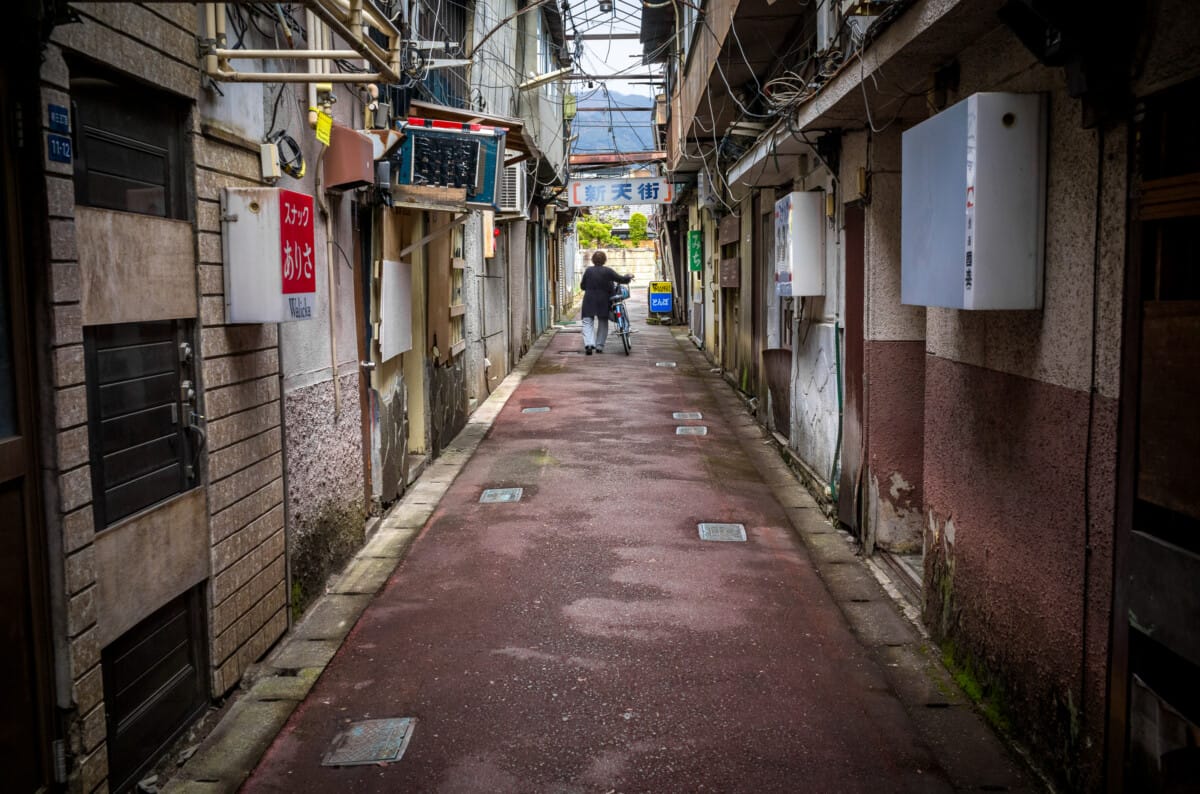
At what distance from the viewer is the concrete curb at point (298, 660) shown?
4.66m

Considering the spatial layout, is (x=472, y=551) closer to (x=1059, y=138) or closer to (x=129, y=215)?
(x=129, y=215)

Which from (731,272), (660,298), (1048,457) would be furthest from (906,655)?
(660,298)

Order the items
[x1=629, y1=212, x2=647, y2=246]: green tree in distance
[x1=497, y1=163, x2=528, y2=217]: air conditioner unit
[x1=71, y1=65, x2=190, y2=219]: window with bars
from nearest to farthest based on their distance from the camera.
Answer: [x1=71, y1=65, x2=190, y2=219]: window with bars
[x1=497, y1=163, x2=528, y2=217]: air conditioner unit
[x1=629, y1=212, x2=647, y2=246]: green tree in distance

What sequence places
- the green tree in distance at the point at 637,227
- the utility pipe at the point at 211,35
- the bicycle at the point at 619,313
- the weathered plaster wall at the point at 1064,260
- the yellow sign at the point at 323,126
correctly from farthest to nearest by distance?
1. the green tree in distance at the point at 637,227
2. the bicycle at the point at 619,313
3. the yellow sign at the point at 323,126
4. the utility pipe at the point at 211,35
5. the weathered plaster wall at the point at 1064,260

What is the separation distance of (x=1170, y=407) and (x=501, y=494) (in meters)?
6.97

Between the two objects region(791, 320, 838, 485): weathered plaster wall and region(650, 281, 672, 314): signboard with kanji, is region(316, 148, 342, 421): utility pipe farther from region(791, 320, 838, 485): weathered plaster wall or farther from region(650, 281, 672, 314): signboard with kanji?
region(650, 281, 672, 314): signboard with kanji

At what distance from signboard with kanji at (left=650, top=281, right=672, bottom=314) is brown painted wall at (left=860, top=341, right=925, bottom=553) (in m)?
24.4

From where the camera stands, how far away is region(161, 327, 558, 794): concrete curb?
4.66 m

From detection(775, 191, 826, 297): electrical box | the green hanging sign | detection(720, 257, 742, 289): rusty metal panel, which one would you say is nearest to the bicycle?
the green hanging sign

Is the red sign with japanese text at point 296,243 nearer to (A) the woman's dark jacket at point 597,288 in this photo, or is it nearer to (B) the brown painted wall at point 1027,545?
(B) the brown painted wall at point 1027,545

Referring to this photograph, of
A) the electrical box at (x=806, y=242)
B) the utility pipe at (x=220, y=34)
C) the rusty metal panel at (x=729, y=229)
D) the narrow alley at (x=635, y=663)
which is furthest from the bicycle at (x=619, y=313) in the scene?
the utility pipe at (x=220, y=34)

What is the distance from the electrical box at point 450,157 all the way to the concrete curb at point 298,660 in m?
2.88

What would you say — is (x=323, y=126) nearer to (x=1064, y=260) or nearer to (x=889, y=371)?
(x=889, y=371)

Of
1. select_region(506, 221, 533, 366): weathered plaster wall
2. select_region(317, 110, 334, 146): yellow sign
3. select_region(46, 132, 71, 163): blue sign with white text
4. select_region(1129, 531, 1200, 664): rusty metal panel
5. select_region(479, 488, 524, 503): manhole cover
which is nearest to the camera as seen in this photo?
select_region(1129, 531, 1200, 664): rusty metal panel
